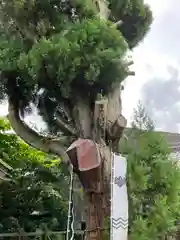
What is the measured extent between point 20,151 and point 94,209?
475 cm

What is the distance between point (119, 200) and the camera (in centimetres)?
496

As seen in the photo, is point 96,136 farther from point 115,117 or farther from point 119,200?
point 119,200

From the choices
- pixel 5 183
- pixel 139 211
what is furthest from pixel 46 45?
pixel 5 183

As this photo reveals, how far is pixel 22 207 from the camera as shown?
9.03 meters

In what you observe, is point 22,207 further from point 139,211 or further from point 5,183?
point 139,211

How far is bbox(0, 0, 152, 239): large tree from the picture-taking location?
525cm

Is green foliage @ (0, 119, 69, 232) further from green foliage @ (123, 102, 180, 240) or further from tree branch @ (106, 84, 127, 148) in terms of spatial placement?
green foliage @ (123, 102, 180, 240)

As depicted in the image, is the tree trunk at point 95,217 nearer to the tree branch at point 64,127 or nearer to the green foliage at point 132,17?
the tree branch at point 64,127

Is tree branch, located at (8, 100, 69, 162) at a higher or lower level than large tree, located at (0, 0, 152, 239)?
lower

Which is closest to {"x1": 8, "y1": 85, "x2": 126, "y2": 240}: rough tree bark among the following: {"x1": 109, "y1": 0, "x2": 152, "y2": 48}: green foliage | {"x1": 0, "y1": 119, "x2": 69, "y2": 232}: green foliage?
{"x1": 109, "y1": 0, "x2": 152, "y2": 48}: green foliage

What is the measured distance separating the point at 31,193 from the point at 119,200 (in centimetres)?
426

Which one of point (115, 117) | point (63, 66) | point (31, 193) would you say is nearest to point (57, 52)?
point (63, 66)

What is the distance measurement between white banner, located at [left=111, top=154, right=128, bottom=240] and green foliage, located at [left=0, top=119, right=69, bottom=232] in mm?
3453

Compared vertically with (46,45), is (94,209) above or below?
below
